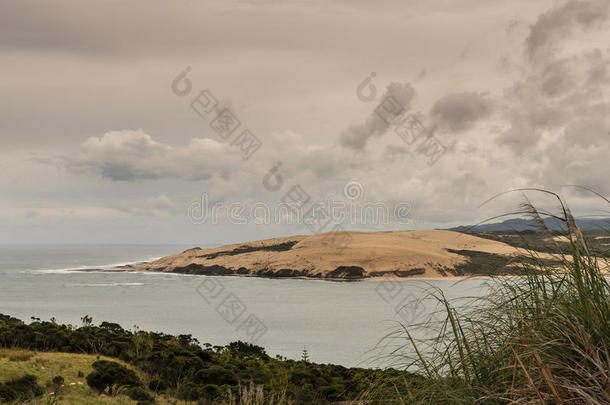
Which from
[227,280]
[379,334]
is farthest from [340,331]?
[227,280]

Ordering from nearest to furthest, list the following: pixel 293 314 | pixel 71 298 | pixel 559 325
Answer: pixel 559 325 < pixel 293 314 < pixel 71 298

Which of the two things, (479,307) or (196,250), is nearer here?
(479,307)

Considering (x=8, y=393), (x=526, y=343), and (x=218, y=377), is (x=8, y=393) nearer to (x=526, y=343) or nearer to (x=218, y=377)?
(x=218, y=377)

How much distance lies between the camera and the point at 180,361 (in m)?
14.9

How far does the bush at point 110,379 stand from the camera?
1171 centimetres

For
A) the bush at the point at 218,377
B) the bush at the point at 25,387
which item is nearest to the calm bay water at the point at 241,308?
the bush at the point at 218,377

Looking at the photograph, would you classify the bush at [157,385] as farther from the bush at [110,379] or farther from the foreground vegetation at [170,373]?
the bush at [110,379]

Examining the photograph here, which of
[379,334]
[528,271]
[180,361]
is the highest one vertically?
[528,271]

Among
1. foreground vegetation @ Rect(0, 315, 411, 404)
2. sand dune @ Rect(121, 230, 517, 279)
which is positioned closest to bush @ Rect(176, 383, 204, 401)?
foreground vegetation @ Rect(0, 315, 411, 404)

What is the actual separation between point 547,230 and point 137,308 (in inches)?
2353

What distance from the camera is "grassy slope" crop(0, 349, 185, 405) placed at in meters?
10.5

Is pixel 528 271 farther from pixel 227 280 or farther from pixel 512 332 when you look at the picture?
pixel 227 280

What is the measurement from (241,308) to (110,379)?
4513 cm

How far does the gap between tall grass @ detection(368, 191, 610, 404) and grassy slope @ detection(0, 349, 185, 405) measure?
7.90 metres
